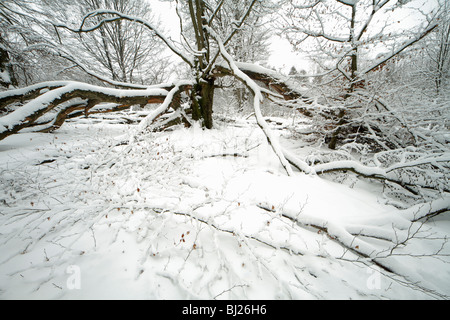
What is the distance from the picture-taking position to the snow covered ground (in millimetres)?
1398

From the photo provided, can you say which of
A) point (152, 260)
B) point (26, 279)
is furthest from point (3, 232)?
point (152, 260)

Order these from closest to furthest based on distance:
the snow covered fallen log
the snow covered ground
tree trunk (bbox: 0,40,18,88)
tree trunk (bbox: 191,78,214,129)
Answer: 1. the snow covered ground
2. the snow covered fallen log
3. tree trunk (bbox: 0,40,18,88)
4. tree trunk (bbox: 191,78,214,129)

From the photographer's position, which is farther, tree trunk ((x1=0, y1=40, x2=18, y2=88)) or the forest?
tree trunk ((x1=0, y1=40, x2=18, y2=88))

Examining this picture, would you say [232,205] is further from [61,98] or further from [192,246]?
[61,98]

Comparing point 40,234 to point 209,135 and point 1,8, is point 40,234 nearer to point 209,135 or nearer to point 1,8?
point 209,135

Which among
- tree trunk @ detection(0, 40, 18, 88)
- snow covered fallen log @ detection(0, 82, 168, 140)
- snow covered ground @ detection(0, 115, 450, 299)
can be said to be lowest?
snow covered ground @ detection(0, 115, 450, 299)

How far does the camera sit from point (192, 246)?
5.72 ft

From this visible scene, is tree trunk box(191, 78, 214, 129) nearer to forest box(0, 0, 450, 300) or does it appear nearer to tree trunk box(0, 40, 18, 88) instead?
forest box(0, 0, 450, 300)

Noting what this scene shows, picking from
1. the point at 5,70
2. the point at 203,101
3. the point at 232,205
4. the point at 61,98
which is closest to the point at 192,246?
the point at 232,205

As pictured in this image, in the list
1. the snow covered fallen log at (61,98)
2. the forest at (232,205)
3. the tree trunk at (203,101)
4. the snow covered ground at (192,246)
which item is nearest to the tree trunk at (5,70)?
the forest at (232,205)

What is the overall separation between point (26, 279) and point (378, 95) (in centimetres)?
608

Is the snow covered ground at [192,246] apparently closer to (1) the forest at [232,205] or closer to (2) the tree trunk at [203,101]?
(1) the forest at [232,205]

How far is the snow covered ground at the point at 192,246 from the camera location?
1.40 metres

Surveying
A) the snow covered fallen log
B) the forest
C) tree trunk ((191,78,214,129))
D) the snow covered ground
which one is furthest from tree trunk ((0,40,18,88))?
tree trunk ((191,78,214,129))
